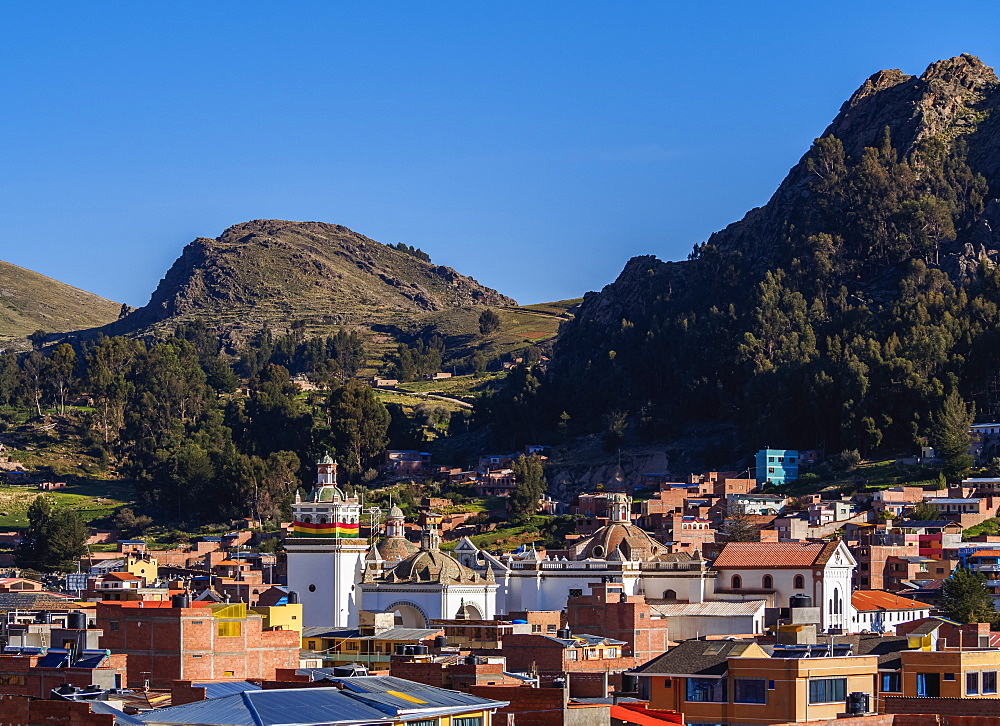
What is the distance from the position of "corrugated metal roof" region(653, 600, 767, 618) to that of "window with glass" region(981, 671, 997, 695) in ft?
106

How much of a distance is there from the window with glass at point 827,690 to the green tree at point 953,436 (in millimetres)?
72753

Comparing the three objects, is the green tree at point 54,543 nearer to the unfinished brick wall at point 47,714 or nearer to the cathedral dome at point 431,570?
the cathedral dome at point 431,570

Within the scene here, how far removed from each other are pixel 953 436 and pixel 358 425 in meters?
42.4

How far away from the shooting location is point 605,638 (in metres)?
59.8

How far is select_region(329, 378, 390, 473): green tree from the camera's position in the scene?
13288 centimetres

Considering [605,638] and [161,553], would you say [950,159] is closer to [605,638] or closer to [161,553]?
[161,553]

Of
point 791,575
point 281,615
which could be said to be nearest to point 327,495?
point 791,575

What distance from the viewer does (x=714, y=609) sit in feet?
233

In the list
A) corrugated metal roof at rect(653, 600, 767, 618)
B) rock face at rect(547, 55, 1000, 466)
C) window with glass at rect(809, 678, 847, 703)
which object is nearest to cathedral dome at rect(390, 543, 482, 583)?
corrugated metal roof at rect(653, 600, 767, 618)

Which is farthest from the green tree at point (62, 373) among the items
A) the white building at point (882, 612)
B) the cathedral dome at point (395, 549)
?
the white building at point (882, 612)

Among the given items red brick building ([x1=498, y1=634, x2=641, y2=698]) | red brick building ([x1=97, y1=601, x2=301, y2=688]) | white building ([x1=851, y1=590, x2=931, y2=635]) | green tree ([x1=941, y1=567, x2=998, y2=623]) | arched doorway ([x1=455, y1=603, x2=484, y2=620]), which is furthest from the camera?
white building ([x1=851, y1=590, x2=931, y2=635])

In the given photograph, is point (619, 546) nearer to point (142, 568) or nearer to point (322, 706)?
point (142, 568)

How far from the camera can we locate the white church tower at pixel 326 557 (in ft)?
252

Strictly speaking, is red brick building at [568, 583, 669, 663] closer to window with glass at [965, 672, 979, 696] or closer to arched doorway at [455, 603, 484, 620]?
arched doorway at [455, 603, 484, 620]
